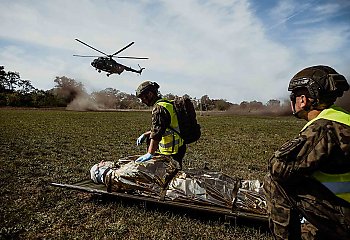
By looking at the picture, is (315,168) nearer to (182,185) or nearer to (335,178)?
(335,178)

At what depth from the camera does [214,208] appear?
4.46m

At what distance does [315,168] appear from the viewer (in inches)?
91.1

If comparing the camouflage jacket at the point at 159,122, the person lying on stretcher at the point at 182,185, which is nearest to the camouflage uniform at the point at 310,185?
the person lying on stretcher at the point at 182,185

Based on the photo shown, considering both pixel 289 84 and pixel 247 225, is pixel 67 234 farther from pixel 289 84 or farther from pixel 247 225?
pixel 289 84

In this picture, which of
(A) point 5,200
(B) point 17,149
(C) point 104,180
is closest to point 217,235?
(C) point 104,180

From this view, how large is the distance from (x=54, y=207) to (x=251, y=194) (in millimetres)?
3457

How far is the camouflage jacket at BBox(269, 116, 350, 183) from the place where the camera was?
2.25 meters

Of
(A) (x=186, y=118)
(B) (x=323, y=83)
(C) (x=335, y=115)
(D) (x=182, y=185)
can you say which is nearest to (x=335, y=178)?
(C) (x=335, y=115)

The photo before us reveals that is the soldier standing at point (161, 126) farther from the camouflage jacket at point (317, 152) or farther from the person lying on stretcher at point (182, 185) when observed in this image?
the camouflage jacket at point (317, 152)

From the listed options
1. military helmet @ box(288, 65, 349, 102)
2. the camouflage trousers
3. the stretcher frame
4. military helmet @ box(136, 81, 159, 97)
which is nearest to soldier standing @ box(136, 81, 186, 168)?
military helmet @ box(136, 81, 159, 97)

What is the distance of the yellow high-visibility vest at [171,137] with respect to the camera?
18.0ft

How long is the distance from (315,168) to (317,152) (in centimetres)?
13

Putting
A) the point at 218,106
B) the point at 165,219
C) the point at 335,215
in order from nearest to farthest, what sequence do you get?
the point at 335,215, the point at 165,219, the point at 218,106

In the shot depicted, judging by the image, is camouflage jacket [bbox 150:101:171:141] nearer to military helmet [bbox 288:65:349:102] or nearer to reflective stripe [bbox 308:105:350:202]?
military helmet [bbox 288:65:349:102]
